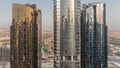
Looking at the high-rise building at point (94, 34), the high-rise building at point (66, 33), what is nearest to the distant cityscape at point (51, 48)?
the high-rise building at point (94, 34)

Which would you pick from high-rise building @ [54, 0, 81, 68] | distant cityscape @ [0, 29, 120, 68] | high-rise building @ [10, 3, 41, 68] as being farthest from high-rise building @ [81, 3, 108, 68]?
high-rise building @ [10, 3, 41, 68]

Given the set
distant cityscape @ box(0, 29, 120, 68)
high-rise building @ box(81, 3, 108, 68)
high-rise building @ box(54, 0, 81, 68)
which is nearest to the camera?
high-rise building @ box(54, 0, 81, 68)

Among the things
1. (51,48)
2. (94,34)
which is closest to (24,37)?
(51,48)

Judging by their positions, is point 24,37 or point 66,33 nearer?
point 66,33

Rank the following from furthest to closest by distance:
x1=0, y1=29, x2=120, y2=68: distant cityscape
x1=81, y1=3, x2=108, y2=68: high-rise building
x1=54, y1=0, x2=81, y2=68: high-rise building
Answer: x1=81, y1=3, x2=108, y2=68: high-rise building < x1=0, y1=29, x2=120, y2=68: distant cityscape < x1=54, y1=0, x2=81, y2=68: high-rise building

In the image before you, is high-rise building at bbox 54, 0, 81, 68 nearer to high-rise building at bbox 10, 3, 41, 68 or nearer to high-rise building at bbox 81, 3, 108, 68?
high-rise building at bbox 81, 3, 108, 68

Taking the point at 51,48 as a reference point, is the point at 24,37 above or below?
above

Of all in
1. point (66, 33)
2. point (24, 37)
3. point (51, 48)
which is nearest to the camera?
point (66, 33)

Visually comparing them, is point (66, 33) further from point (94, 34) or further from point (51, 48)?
point (94, 34)
